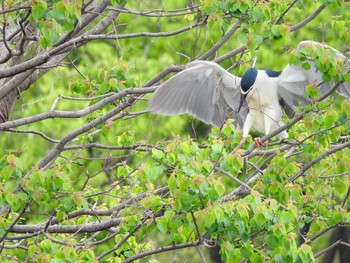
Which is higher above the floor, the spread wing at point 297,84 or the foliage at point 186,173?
the foliage at point 186,173

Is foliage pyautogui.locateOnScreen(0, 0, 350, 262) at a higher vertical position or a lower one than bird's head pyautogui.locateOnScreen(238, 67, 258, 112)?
higher

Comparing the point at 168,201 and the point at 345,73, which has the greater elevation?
the point at 345,73

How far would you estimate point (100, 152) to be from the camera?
1254cm

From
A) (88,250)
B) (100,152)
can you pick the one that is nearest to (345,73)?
(88,250)

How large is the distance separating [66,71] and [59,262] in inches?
323

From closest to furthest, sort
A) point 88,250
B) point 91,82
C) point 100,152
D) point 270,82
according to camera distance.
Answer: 1. point 88,250
2. point 91,82
3. point 270,82
4. point 100,152

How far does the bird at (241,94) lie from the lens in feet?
25.6

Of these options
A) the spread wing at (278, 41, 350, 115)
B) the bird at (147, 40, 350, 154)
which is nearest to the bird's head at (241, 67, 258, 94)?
the bird at (147, 40, 350, 154)

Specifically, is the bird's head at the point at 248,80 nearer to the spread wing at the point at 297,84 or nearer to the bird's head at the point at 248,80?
the bird's head at the point at 248,80

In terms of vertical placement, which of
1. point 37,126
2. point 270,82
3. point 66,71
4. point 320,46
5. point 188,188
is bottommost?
point 37,126

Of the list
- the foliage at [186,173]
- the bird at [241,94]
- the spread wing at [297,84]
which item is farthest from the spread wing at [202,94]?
the foliage at [186,173]

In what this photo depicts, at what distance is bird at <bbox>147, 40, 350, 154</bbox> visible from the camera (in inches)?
308

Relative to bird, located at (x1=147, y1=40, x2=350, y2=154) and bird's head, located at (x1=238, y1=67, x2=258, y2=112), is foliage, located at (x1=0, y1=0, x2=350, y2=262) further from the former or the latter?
bird, located at (x1=147, y1=40, x2=350, y2=154)

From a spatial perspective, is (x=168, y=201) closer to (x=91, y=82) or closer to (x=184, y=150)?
(x=184, y=150)
